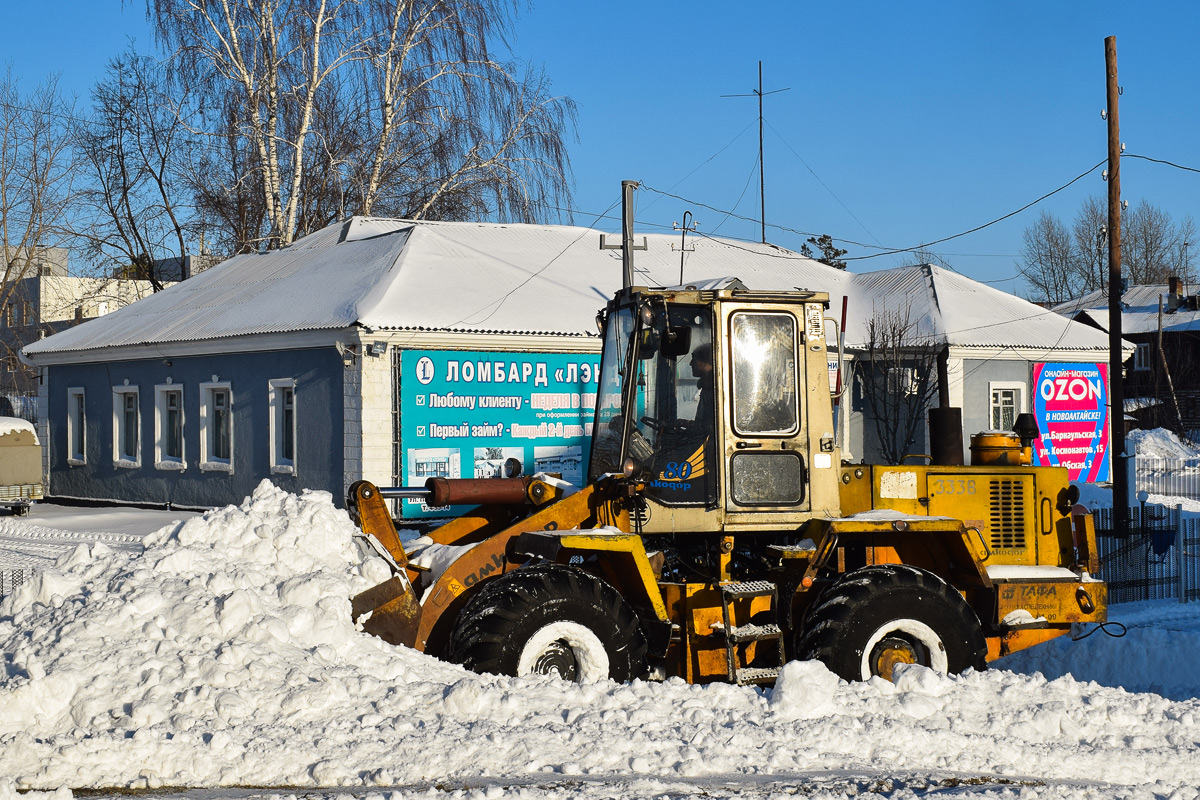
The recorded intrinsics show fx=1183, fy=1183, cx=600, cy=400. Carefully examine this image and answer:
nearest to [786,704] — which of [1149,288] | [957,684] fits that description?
[957,684]

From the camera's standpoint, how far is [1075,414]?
24.8m

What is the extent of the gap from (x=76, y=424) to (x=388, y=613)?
829 inches

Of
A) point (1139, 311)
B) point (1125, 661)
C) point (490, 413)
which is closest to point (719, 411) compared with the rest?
point (1125, 661)

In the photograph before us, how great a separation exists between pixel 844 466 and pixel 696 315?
1.61 meters

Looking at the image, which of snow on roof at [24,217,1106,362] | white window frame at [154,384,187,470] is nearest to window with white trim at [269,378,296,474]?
snow on roof at [24,217,1106,362]

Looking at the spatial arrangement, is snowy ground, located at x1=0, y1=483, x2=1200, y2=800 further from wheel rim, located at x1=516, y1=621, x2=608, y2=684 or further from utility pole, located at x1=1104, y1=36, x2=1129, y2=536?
utility pole, located at x1=1104, y1=36, x2=1129, y2=536

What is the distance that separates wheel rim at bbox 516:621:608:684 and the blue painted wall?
12.5 metres

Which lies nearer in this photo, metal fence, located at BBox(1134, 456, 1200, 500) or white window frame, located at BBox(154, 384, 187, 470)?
white window frame, located at BBox(154, 384, 187, 470)

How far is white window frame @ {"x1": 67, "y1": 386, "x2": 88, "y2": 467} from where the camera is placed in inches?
991

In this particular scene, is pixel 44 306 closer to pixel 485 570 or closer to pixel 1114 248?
pixel 1114 248

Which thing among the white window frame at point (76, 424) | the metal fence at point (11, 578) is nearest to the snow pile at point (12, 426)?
the white window frame at point (76, 424)

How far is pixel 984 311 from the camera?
2548 cm

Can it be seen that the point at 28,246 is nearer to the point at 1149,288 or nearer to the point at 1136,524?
the point at 1136,524

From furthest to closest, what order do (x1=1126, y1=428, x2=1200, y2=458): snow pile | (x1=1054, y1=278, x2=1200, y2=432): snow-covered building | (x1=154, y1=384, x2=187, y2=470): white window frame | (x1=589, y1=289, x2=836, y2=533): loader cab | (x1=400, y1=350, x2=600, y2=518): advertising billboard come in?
→ (x1=1054, y1=278, x2=1200, y2=432): snow-covered building < (x1=1126, y1=428, x2=1200, y2=458): snow pile < (x1=154, y1=384, x2=187, y2=470): white window frame < (x1=400, y1=350, x2=600, y2=518): advertising billboard < (x1=589, y1=289, x2=836, y2=533): loader cab
